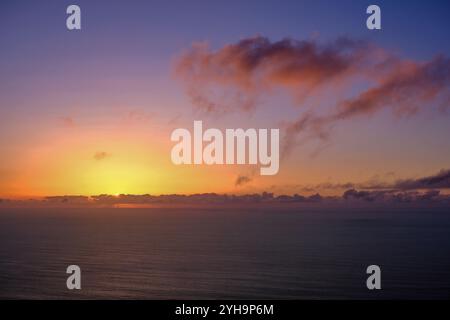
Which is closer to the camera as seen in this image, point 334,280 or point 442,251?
point 334,280

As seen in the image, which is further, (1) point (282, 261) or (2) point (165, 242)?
(2) point (165, 242)

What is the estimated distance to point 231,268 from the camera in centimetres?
4259

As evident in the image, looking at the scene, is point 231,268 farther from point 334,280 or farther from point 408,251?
point 408,251

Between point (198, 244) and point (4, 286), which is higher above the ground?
point (198, 244)

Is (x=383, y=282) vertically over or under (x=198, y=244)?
under

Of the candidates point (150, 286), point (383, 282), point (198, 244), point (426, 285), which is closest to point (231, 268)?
point (150, 286)

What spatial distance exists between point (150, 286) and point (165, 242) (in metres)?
32.1

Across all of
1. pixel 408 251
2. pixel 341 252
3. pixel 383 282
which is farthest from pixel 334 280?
pixel 408 251

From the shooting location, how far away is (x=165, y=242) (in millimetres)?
67250
